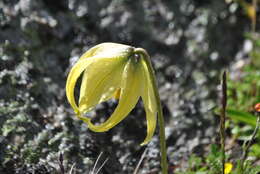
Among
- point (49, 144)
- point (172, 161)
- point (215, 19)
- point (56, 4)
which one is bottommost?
point (172, 161)

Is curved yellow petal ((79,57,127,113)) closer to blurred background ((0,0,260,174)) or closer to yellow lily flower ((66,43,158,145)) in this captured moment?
yellow lily flower ((66,43,158,145))

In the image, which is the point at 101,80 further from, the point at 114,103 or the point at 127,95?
the point at 114,103

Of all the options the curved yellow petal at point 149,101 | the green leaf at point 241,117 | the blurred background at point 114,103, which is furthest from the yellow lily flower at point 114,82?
the green leaf at point 241,117

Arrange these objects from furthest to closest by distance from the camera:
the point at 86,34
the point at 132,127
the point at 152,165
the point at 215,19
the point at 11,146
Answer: the point at 215,19 → the point at 86,34 → the point at 132,127 → the point at 152,165 → the point at 11,146

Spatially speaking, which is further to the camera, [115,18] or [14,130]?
[115,18]

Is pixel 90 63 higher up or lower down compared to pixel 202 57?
higher up

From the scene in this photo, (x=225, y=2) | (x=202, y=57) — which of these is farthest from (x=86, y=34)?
(x=225, y=2)

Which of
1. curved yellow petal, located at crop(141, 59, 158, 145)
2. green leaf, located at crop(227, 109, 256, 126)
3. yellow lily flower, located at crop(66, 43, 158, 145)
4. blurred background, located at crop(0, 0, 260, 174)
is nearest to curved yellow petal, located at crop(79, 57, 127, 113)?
yellow lily flower, located at crop(66, 43, 158, 145)

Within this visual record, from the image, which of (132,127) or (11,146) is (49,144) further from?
(132,127)

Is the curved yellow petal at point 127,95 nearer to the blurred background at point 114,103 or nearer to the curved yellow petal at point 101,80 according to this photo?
the curved yellow petal at point 101,80
